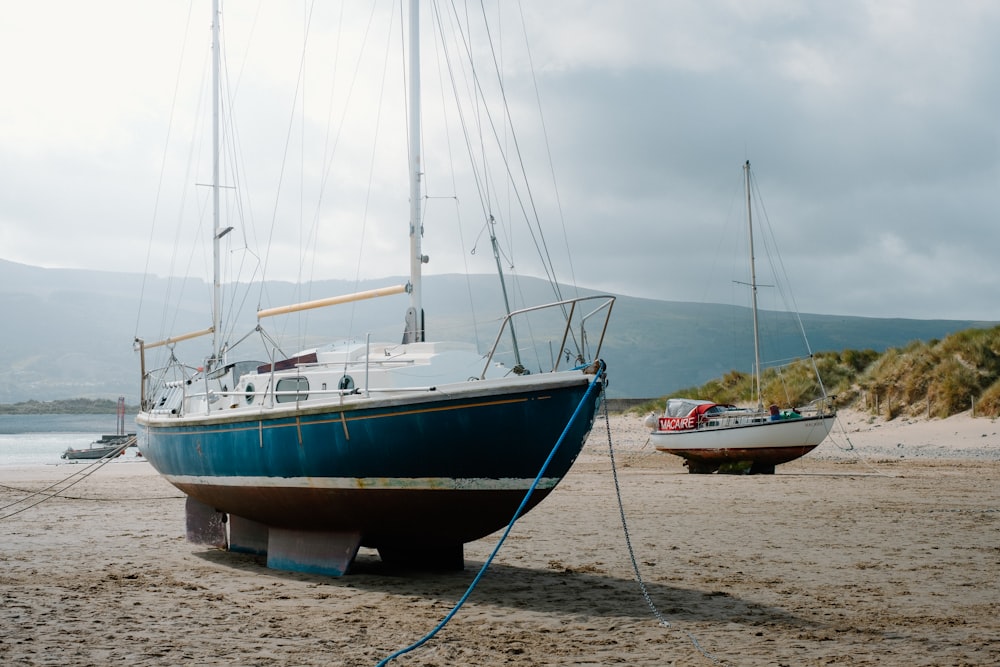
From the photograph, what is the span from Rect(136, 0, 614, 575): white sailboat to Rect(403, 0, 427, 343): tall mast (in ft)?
0.14

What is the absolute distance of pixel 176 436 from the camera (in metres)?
12.4

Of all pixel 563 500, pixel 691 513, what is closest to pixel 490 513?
pixel 691 513

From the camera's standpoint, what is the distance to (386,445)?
9.00 m

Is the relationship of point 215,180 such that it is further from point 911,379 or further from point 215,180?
point 911,379

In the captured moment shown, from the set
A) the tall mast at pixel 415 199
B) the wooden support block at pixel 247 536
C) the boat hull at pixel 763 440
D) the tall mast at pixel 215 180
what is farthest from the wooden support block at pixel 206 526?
the boat hull at pixel 763 440

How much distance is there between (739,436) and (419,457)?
699 inches

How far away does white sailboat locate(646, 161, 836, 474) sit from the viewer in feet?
81.2

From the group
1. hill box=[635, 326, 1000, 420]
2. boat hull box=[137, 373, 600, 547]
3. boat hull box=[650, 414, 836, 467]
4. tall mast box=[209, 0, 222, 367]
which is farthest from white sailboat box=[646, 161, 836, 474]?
boat hull box=[137, 373, 600, 547]

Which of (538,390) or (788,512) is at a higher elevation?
(538,390)

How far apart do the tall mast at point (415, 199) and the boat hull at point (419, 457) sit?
8.87 feet

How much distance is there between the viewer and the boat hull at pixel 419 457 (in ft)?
28.3

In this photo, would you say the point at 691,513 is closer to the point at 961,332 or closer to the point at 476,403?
the point at 476,403

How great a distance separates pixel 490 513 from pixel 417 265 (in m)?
4.47

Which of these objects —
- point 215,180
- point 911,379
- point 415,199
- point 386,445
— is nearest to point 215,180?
point 215,180
